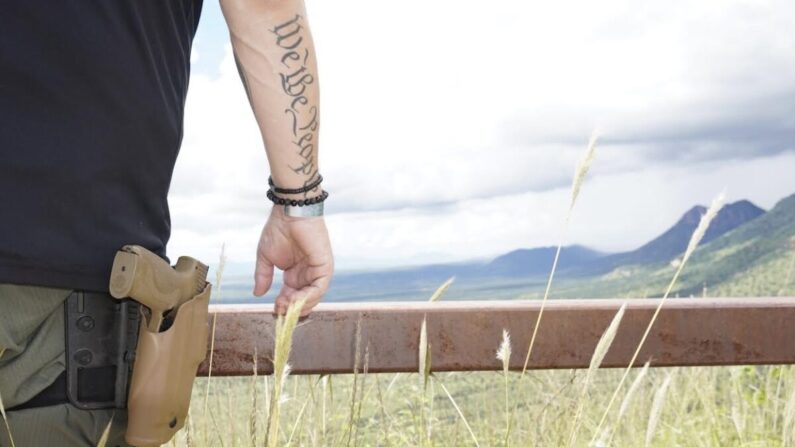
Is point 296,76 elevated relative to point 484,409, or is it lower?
elevated

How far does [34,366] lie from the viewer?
1380 mm

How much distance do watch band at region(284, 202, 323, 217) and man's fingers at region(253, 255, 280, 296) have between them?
0.16 metres

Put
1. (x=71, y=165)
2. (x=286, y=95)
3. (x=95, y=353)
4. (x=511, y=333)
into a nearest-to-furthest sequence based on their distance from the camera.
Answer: (x=71, y=165) → (x=95, y=353) → (x=286, y=95) → (x=511, y=333)

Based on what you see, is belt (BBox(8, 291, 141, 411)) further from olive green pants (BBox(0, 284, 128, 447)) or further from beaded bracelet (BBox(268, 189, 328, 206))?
beaded bracelet (BBox(268, 189, 328, 206))

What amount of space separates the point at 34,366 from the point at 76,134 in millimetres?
373

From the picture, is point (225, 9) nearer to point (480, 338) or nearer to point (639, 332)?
point (480, 338)

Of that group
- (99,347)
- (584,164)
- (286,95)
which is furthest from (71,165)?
(584,164)

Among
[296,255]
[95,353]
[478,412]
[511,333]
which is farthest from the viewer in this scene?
[478,412]

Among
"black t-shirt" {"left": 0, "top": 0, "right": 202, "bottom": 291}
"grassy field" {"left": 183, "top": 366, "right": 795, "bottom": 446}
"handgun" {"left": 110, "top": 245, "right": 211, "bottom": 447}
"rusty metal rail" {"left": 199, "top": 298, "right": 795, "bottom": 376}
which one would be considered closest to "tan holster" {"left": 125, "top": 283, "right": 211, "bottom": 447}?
"handgun" {"left": 110, "top": 245, "right": 211, "bottom": 447}

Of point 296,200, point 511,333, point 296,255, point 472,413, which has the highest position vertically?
point 296,200

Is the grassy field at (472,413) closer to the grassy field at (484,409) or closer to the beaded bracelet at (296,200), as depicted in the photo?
the grassy field at (484,409)

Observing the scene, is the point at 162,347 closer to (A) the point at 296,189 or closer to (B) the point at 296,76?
(A) the point at 296,189

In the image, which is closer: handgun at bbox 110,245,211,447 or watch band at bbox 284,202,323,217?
handgun at bbox 110,245,211,447

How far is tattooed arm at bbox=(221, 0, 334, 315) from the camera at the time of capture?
1748 millimetres
